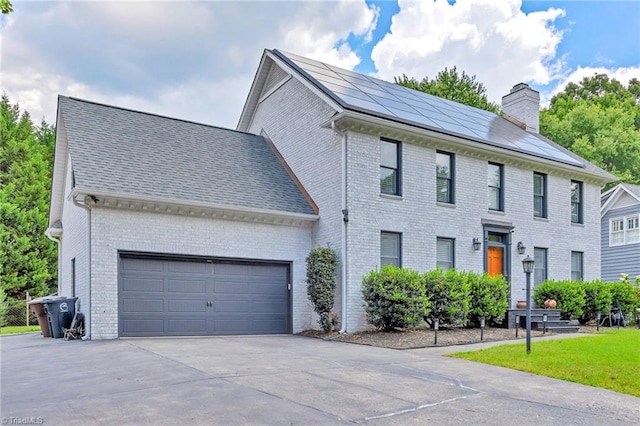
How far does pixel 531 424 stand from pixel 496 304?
32.9 feet

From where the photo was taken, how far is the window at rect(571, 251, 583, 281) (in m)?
19.2

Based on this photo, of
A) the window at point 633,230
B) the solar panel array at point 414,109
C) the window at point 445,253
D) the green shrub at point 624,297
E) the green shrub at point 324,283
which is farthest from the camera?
the window at point 633,230

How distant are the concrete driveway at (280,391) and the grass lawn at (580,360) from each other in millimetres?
442

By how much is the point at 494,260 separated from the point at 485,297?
273 cm

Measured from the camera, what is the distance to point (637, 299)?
59.0 feet

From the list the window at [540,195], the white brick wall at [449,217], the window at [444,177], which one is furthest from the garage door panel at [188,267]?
the window at [540,195]

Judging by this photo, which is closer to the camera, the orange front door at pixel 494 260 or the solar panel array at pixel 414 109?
the solar panel array at pixel 414 109

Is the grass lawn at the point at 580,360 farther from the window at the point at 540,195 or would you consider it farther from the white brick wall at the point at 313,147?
the window at the point at 540,195

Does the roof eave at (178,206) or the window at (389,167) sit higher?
the window at (389,167)

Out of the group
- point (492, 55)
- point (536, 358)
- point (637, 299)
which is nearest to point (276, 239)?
point (536, 358)

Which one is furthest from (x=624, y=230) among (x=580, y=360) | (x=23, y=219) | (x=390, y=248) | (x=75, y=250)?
(x=23, y=219)

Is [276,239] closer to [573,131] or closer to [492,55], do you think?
[492,55]

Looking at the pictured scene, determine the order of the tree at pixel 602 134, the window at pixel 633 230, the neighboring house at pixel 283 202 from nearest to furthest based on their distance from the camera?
the neighboring house at pixel 283 202 < the window at pixel 633 230 < the tree at pixel 602 134

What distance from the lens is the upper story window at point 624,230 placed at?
23781 mm
